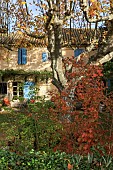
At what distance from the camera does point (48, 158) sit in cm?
489

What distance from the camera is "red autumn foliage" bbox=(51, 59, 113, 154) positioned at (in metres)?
5.23

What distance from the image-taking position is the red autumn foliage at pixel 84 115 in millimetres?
5234

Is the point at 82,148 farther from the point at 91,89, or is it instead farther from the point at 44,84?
the point at 44,84

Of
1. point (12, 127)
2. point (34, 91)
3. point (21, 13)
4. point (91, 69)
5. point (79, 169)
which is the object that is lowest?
point (79, 169)

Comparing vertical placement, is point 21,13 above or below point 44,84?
above

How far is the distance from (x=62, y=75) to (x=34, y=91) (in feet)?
12.6

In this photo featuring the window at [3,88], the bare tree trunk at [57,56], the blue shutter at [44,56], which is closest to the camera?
the bare tree trunk at [57,56]

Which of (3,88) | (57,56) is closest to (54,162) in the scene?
(57,56)

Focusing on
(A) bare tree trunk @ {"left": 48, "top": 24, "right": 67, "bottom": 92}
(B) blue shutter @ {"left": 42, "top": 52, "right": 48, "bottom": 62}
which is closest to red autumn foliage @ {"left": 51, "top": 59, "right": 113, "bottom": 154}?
(A) bare tree trunk @ {"left": 48, "top": 24, "right": 67, "bottom": 92}

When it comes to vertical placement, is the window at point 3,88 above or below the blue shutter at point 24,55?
below

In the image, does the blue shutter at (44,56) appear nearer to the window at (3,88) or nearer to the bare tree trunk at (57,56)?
the window at (3,88)

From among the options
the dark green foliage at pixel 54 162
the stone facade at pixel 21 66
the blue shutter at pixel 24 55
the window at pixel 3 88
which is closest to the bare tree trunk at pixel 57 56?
the dark green foliage at pixel 54 162

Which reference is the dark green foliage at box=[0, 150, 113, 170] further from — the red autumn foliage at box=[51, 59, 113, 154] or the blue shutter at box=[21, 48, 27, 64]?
the blue shutter at box=[21, 48, 27, 64]

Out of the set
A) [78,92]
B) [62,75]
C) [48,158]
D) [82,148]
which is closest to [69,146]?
[82,148]
